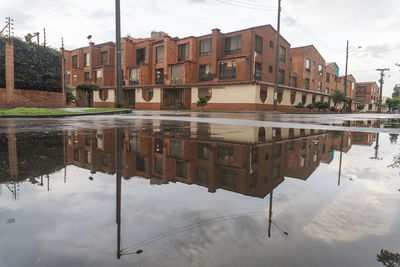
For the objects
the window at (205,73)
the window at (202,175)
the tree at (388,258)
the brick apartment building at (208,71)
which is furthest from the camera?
the window at (205,73)

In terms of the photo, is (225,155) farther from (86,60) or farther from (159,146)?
(86,60)

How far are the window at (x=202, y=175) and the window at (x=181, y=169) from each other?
144mm

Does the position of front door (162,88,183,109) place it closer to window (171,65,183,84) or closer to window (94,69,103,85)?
window (171,65,183,84)

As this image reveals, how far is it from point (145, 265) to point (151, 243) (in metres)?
0.16

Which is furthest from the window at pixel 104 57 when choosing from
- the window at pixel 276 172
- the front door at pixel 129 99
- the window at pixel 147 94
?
the window at pixel 276 172

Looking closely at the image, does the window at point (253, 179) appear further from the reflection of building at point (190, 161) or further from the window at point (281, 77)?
the window at point (281, 77)

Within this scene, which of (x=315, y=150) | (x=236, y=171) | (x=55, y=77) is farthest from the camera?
(x=55, y=77)

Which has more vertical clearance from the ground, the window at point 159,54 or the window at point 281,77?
the window at point 159,54

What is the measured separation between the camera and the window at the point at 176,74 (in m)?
37.9

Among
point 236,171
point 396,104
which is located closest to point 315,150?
point 236,171

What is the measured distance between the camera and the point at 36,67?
21.8 m

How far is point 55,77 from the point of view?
23.2 m

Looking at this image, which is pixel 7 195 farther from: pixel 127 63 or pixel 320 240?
pixel 127 63

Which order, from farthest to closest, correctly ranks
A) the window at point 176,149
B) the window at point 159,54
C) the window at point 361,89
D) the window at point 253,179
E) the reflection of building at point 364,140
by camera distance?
the window at point 361,89, the window at point 159,54, the reflection of building at point 364,140, the window at point 176,149, the window at point 253,179
